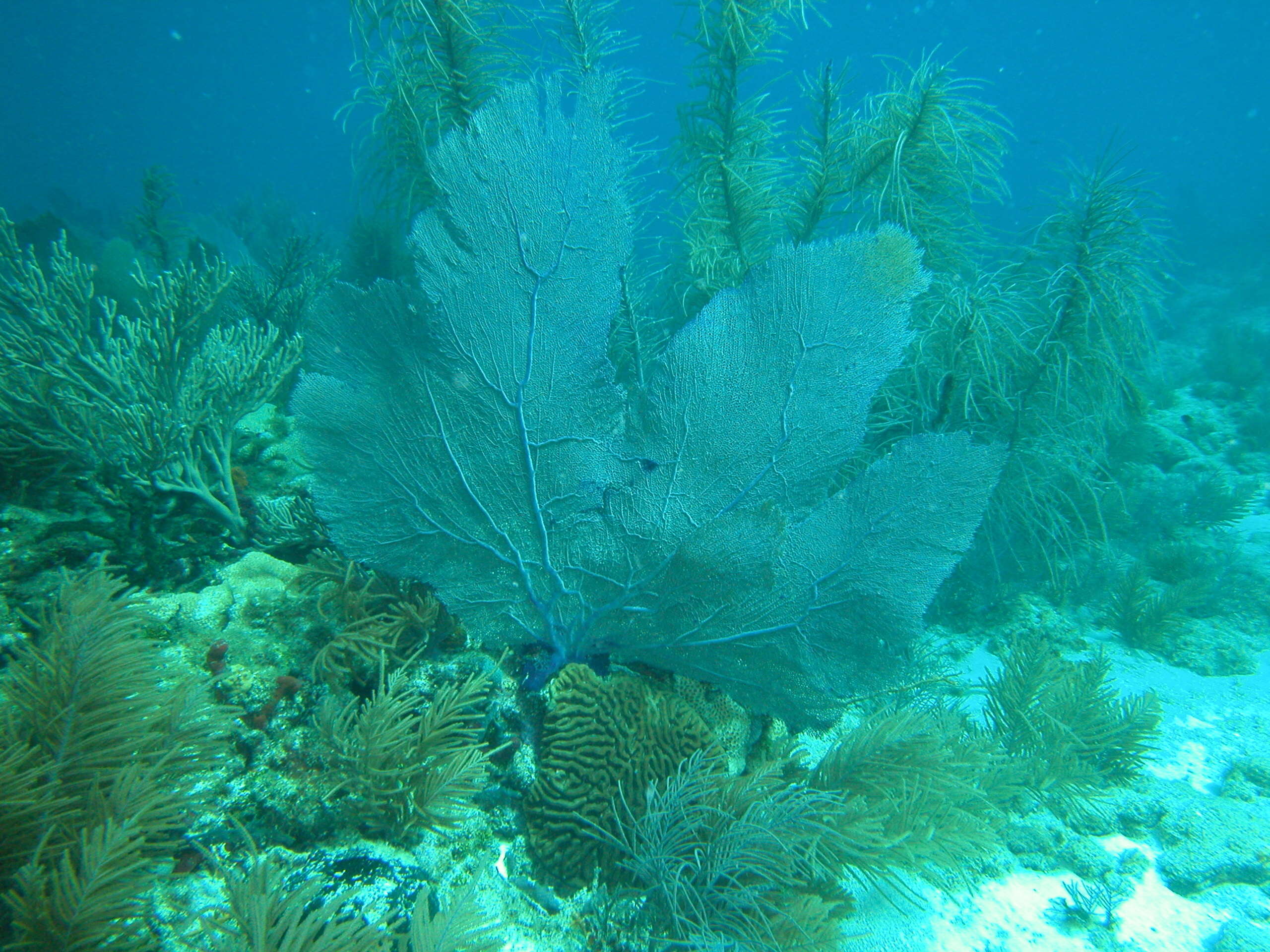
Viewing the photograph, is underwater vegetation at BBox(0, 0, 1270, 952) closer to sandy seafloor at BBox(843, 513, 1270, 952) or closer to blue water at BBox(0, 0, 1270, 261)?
sandy seafloor at BBox(843, 513, 1270, 952)

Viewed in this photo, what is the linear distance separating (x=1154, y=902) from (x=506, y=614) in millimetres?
3770

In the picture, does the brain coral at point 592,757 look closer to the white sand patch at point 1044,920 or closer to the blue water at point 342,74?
the white sand patch at point 1044,920

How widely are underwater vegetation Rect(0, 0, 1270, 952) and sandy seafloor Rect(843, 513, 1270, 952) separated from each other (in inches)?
5.8

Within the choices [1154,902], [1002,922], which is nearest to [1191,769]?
[1154,902]

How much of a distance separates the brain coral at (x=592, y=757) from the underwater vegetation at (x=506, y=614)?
16 mm

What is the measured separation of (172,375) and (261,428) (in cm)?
181

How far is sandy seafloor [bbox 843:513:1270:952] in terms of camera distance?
2.73m

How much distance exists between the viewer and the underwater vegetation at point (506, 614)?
1.92 meters

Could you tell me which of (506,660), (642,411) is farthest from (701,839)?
(642,411)

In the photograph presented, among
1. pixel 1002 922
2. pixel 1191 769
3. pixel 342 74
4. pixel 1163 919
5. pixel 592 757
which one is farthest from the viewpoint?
pixel 342 74

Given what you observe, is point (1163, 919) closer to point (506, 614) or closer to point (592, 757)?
point (592, 757)

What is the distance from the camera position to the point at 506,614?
112 inches

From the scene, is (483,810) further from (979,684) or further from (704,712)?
(979,684)

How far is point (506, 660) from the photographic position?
2938 millimetres
